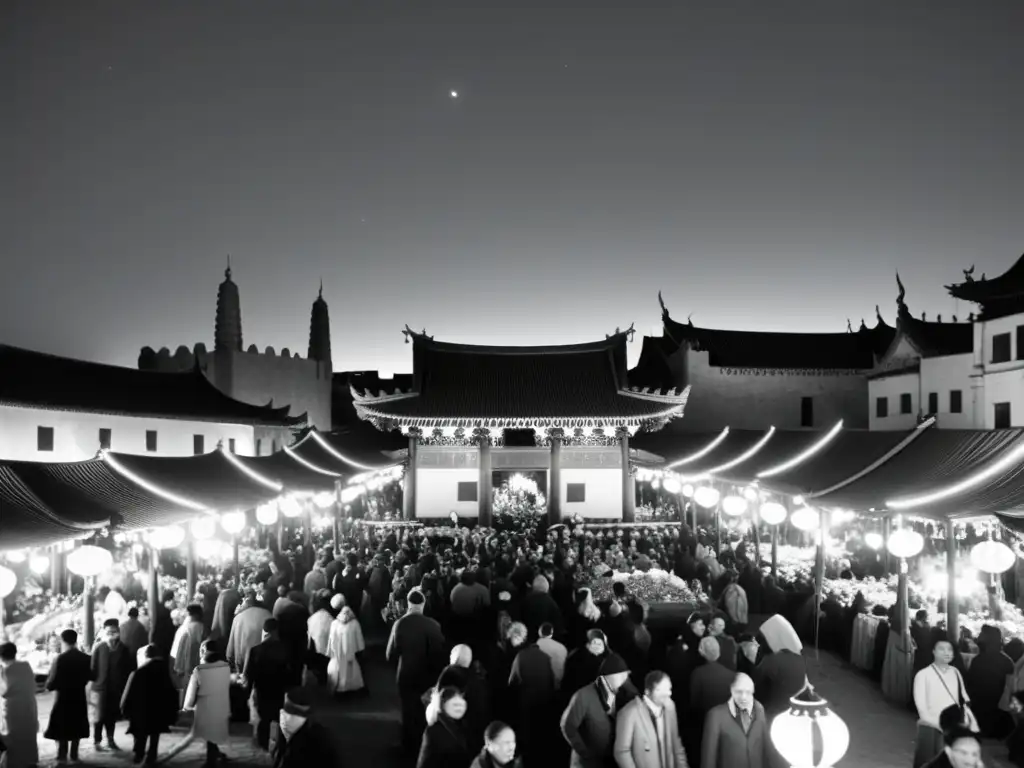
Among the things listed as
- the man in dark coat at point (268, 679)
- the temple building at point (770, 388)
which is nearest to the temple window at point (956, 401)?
the temple building at point (770, 388)

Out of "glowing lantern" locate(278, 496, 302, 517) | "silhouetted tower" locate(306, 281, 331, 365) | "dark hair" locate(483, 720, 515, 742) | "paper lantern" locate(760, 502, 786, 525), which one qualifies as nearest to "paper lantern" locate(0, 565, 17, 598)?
"dark hair" locate(483, 720, 515, 742)

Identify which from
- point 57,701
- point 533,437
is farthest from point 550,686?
point 533,437

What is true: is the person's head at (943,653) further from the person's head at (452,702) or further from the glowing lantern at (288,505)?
the glowing lantern at (288,505)

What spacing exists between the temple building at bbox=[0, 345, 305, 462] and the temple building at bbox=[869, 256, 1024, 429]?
27085 mm

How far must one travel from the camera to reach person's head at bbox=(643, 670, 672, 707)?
592 cm

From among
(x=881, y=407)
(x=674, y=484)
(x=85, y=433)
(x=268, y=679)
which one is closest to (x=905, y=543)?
(x=268, y=679)

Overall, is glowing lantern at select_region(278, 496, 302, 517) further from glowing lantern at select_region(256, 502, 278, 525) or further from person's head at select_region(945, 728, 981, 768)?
person's head at select_region(945, 728, 981, 768)

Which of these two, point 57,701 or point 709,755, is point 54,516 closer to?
point 57,701

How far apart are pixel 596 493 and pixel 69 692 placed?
70.6 feet

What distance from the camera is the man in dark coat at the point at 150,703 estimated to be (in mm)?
8273

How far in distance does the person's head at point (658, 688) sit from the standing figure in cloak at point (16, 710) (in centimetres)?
603

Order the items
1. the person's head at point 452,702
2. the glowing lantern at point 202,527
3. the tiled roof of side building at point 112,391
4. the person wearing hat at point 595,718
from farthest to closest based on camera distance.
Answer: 1. the tiled roof of side building at point 112,391
2. the glowing lantern at point 202,527
3. the person wearing hat at point 595,718
4. the person's head at point 452,702

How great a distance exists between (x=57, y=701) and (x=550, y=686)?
5.11 m

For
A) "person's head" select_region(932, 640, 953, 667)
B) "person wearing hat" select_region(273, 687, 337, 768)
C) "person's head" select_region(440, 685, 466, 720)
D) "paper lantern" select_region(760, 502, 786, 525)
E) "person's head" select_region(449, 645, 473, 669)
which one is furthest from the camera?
"paper lantern" select_region(760, 502, 786, 525)
